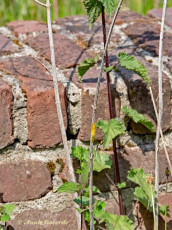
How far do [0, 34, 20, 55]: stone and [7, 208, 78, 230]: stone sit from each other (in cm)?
59

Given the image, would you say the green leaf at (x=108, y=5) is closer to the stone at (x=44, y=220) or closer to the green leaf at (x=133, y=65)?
the green leaf at (x=133, y=65)

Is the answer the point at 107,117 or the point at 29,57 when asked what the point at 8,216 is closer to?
the point at 107,117

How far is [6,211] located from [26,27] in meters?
0.89

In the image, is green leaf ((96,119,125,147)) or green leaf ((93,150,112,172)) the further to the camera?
green leaf ((93,150,112,172))

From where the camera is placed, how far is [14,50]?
1.86 meters

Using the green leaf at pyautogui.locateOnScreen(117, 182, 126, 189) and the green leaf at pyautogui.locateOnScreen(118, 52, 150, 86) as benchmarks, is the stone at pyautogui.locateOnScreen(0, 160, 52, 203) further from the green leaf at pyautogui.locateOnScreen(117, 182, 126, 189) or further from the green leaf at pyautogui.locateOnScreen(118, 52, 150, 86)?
the green leaf at pyautogui.locateOnScreen(118, 52, 150, 86)

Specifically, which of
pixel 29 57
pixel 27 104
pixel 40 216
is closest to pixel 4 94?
pixel 27 104

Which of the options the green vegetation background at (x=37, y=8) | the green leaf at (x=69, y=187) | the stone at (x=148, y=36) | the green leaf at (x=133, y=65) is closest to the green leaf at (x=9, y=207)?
the green leaf at (x=69, y=187)

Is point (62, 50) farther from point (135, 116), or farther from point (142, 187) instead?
point (142, 187)

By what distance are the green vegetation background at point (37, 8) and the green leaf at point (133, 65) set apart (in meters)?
1.16

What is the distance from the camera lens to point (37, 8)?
2.82 meters

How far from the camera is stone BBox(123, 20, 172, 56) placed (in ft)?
6.27

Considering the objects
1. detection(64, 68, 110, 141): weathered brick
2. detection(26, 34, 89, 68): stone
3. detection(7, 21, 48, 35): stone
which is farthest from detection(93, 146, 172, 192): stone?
detection(7, 21, 48, 35): stone

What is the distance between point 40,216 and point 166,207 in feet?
1.41
